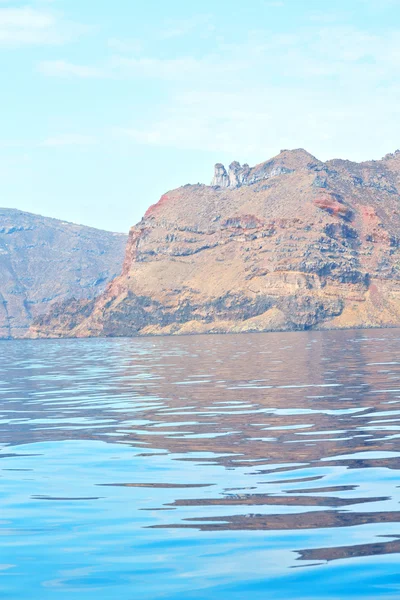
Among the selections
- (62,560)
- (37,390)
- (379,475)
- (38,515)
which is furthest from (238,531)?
(37,390)

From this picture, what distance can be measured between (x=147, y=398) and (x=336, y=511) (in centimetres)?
2396

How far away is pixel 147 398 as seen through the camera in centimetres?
3712

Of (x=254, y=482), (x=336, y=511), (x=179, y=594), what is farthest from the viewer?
(x=254, y=482)

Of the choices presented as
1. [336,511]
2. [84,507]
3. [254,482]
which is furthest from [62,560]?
[254,482]

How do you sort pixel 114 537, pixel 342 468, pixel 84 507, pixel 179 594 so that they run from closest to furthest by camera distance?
pixel 179 594 < pixel 114 537 < pixel 84 507 < pixel 342 468

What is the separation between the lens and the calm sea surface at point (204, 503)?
1054cm

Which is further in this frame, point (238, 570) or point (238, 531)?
point (238, 531)

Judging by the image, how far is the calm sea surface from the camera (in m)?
10.5

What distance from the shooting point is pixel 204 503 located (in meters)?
14.7

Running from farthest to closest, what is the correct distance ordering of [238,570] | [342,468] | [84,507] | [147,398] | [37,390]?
1. [37,390]
2. [147,398]
3. [342,468]
4. [84,507]
5. [238,570]

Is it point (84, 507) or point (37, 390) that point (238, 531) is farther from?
point (37, 390)

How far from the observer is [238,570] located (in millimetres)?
10852

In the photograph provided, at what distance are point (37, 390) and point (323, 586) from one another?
36.1m

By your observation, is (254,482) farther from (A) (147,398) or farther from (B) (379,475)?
(A) (147,398)
